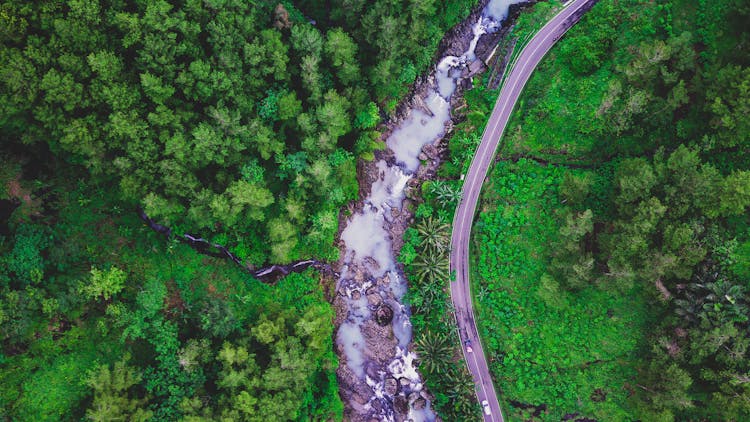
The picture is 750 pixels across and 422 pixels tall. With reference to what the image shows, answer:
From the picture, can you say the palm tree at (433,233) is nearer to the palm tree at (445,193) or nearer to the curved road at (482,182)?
the curved road at (482,182)

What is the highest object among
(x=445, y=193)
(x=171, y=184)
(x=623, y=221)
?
(x=445, y=193)

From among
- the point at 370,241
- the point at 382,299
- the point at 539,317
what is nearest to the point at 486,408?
the point at 539,317

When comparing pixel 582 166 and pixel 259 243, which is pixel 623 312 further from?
pixel 259 243

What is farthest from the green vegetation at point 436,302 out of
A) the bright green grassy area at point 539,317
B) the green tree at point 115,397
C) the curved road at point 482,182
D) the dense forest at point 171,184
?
the green tree at point 115,397

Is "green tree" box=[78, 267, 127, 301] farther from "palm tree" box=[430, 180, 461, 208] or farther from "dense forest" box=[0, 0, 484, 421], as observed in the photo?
"palm tree" box=[430, 180, 461, 208]

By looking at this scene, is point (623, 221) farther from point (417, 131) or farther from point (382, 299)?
point (382, 299)

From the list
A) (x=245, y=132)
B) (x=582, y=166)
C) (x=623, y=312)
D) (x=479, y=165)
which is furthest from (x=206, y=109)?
(x=623, y=312)
